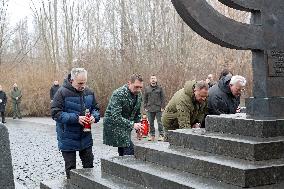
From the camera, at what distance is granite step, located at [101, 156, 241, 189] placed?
17.0 feet

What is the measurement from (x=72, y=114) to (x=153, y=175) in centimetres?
190

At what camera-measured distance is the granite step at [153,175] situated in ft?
17.0

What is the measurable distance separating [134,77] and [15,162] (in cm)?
543

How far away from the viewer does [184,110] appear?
7.21 m

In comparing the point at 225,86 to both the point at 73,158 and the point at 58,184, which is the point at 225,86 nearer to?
the point at 73,158

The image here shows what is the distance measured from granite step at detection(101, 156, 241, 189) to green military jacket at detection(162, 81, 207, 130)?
87cm

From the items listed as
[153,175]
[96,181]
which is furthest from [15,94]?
[153,175]

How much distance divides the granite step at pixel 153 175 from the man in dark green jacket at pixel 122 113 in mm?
802

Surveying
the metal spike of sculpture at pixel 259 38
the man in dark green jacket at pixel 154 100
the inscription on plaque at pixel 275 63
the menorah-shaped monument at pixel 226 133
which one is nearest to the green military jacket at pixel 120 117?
the menorah-shaped monument at pixel 226 133

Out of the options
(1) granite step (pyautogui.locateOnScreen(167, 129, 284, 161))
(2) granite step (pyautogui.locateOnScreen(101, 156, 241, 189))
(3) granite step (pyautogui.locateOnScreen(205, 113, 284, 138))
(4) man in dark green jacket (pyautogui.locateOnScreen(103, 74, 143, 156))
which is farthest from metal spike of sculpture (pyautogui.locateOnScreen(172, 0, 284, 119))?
(4) man in dark green jacket (pyautogui.locateOnScreen(103, 74, 143, 156))

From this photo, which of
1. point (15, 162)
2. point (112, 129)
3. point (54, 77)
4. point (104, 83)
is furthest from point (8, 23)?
point (112, 129)

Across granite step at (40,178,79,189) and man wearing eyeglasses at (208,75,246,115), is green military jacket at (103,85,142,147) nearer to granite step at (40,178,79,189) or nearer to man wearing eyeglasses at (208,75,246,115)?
granite step at (40,178,79,189)

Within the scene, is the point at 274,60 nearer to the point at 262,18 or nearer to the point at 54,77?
the point at 262,18

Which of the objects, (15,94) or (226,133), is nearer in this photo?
Answer: (226,133)
